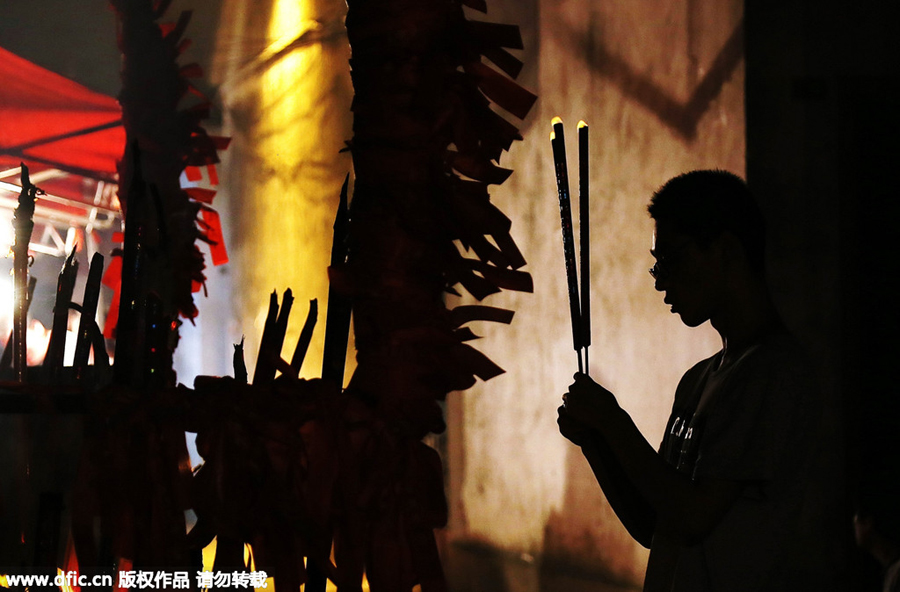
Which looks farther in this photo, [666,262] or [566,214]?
[666,262]

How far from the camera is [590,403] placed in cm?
88

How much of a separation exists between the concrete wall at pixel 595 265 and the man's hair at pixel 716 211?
976 millimetres

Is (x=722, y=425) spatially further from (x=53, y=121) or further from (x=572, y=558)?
(x=572, y=558)

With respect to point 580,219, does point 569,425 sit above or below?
below

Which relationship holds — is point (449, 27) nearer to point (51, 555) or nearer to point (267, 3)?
point (267, 3)

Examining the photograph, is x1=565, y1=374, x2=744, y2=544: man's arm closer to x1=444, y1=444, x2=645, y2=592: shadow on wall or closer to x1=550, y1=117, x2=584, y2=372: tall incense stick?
x1=550, y1=117, x2=584, y2=372: tall incense stick

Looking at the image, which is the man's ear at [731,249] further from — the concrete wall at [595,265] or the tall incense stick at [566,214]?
the concrete wall at [595,265]

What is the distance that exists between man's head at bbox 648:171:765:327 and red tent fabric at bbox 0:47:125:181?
70cm

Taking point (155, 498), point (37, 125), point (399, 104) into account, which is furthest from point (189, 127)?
point (155, 498)

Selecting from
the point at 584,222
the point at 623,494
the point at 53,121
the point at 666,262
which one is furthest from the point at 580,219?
the point at 53,121

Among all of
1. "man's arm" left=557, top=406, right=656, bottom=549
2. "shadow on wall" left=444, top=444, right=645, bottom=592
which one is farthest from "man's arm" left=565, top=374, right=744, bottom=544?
"shadow on wall" left=444, top=444, right=645, bottom=592

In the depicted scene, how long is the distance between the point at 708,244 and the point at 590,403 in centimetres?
23

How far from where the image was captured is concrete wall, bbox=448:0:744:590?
192 centimetres

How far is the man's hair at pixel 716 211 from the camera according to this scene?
917mm
